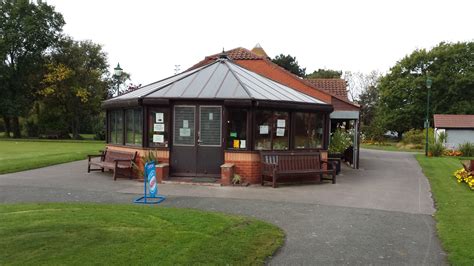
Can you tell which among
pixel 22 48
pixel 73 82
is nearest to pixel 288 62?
pixel 73 82

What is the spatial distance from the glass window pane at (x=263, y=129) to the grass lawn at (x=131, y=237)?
5622 mm

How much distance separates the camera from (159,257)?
5.17 metres

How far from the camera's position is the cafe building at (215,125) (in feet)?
42.9

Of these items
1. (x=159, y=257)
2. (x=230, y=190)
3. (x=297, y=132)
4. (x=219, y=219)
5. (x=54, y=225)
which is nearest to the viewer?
(x=159, y=257)

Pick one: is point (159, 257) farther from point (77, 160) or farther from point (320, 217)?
point (77, 160)

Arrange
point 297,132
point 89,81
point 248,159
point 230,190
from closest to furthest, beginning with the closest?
point 230,190, point 248,159, point 297,132, point 89,81

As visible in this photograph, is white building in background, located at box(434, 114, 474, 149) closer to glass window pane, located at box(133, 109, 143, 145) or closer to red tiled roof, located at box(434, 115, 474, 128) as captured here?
red tiled roof, located at box(434, 115, 474, 128)

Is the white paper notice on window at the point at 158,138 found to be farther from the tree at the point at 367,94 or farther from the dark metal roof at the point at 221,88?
the tree at the point at 367,94

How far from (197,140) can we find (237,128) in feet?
4.29

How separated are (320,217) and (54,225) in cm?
469

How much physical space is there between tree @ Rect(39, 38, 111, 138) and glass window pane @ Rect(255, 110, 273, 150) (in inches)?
1442

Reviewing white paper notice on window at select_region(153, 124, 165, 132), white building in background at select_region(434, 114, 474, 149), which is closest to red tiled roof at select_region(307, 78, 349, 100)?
white paper notice on window at select_region(153, 124, 165, 132)

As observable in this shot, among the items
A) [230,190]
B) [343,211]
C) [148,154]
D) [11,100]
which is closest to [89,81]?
[11,100]

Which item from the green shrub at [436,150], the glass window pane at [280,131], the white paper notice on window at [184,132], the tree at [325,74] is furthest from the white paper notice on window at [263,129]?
the tree at [325,74]
